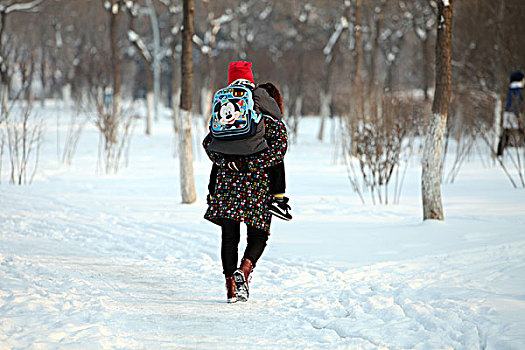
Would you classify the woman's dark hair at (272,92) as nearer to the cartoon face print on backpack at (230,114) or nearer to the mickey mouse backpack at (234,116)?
the mickey mouse backpack at (234,116)

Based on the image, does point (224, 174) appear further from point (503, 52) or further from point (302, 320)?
point (503, 52)

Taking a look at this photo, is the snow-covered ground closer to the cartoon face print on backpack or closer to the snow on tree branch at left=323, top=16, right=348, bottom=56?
the cartoon face print on backpack

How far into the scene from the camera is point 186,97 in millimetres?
9117

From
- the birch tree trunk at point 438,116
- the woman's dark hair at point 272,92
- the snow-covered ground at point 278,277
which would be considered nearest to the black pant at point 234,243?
the snow-covered ground at point 278,277

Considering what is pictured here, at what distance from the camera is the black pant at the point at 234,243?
422 cm

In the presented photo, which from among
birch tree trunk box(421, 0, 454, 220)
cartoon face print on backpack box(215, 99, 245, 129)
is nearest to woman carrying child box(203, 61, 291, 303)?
cartoon face print on backpack box(215, 99, 245, 129)

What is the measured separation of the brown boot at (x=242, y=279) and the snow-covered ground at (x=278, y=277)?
0.09 meters

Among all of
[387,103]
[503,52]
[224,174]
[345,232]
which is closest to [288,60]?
[503,52]

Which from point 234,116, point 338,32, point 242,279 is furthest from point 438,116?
point 338,32

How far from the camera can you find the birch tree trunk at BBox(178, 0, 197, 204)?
29.8 feet

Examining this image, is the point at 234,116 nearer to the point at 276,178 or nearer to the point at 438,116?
the point at 276,178

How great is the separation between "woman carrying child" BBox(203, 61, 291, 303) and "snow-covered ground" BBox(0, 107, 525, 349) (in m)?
0.37

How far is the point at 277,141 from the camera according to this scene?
13.6 ft

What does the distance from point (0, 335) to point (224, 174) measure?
70.2 inches
